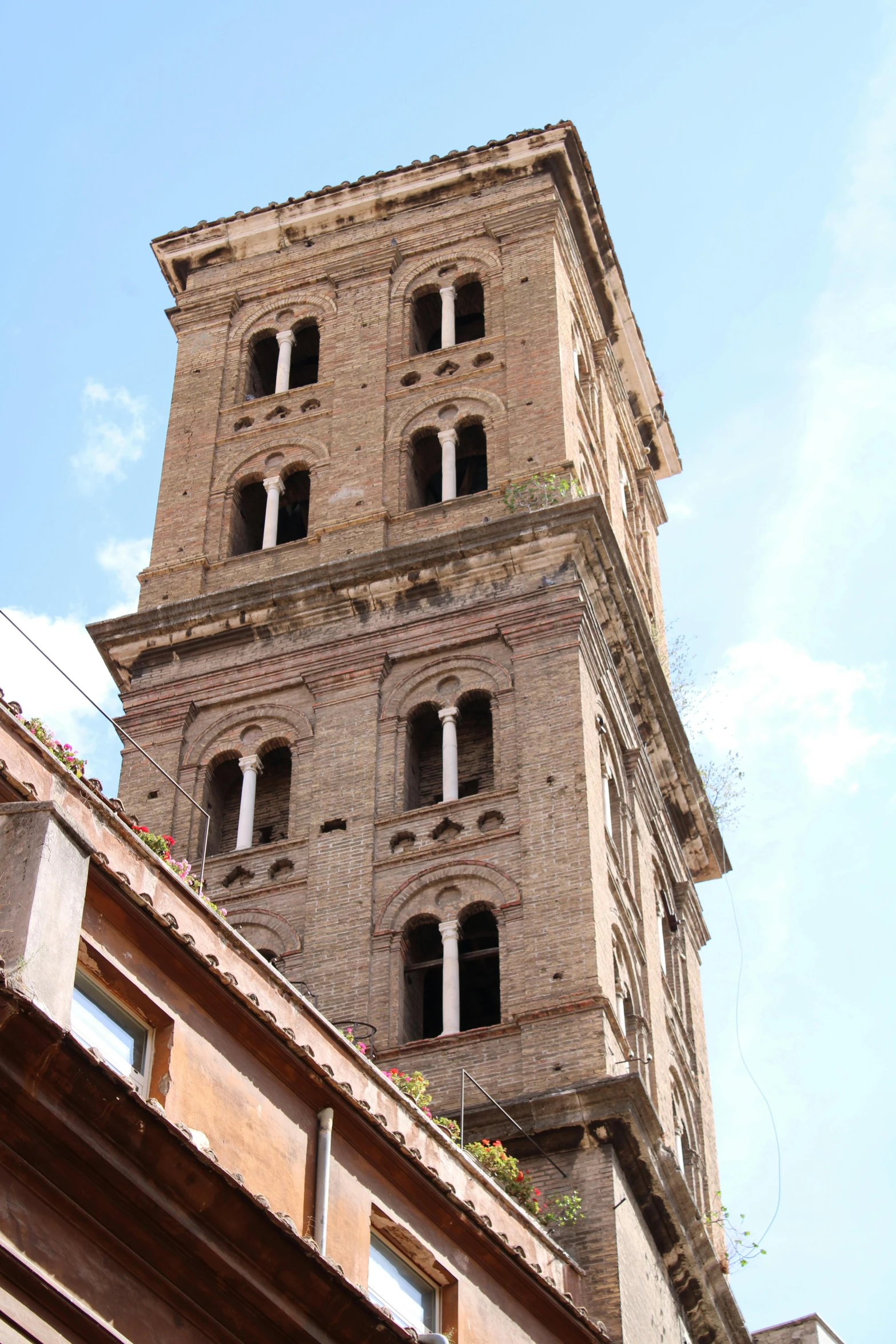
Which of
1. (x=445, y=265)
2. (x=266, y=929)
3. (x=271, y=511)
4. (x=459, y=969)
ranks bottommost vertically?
(x=459, y=969)

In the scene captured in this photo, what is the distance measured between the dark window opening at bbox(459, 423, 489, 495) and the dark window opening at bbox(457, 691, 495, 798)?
5.62m

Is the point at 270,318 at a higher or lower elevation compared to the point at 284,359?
higher

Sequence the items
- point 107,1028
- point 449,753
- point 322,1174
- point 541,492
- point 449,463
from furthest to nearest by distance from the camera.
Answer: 1. point 449,463
2. point 541,492
3. point 449,753
4. point 322,1174
5. point 107,1028

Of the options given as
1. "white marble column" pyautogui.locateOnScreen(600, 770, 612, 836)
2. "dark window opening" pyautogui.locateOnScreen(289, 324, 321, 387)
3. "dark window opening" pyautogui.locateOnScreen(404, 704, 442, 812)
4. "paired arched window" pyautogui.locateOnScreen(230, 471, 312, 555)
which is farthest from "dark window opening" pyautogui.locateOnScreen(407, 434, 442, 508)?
"white marble column" pyautogui.locateOnScreen(600, 770, 612, 836)

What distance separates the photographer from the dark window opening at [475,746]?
29594 millimetres

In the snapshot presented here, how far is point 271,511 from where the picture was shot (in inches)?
1368

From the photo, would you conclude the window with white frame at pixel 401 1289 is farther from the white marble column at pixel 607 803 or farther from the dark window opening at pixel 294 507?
the dark window opening at pixel 294 507

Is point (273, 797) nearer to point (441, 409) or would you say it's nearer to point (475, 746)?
point (475, 746)

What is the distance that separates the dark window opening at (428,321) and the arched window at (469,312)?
1.09 feet

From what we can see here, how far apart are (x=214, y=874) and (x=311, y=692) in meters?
3.25

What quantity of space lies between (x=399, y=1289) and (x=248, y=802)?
559 inches

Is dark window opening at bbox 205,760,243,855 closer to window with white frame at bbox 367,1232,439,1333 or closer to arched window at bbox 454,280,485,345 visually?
arched window at bbox 454,280,485,345

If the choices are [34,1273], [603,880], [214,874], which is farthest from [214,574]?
[34,1273]

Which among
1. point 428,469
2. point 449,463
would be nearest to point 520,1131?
point 449,463
